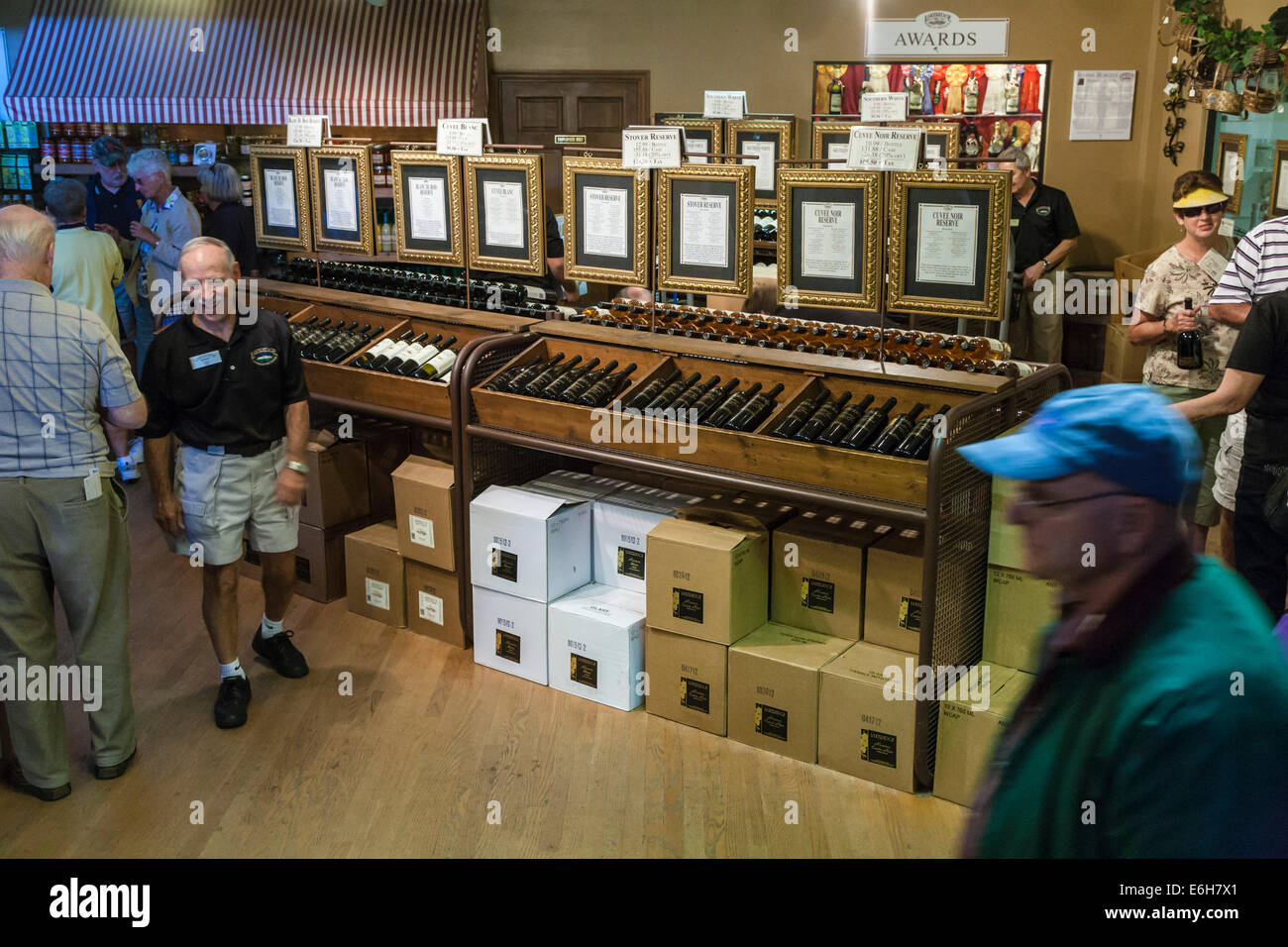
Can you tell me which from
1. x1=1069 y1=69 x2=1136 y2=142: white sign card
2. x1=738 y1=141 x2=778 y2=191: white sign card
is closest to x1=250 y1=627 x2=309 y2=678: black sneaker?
x1=738 y1=141 x2=778 y2=191: white sign card

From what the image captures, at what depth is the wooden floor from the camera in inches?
135

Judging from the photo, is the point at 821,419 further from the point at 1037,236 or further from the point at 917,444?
the point at 1037,236

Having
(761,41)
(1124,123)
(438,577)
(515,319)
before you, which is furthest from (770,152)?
(438,577)

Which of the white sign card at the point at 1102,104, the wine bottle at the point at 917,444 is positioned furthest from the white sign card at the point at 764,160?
the wine bottle at the point at 917,444

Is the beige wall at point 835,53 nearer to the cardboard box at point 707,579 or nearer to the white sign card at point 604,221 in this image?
the white sign card at point 604,221

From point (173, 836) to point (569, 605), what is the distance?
5.20 ft

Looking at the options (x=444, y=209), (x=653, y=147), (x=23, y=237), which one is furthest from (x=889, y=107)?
(x=23, y=237)

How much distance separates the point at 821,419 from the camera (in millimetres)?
3789

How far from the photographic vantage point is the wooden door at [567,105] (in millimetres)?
10508

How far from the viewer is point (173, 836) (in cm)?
347

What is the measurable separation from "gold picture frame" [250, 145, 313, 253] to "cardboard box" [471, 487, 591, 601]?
2.22 m

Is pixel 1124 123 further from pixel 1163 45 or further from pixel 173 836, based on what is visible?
pixel 173 836

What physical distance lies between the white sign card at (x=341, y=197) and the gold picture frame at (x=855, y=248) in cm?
241

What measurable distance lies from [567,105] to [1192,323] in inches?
280
